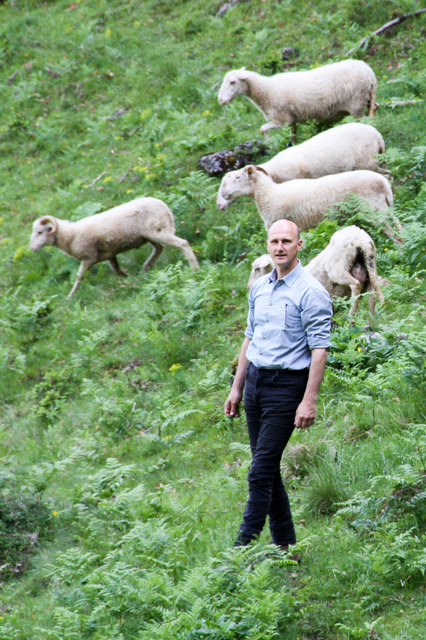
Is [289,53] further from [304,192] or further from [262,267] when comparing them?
[262,267]

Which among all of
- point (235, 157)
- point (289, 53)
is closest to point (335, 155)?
point (235, 157)

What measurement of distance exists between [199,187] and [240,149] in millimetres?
1130

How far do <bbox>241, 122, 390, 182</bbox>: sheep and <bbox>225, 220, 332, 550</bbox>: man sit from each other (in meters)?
6.20

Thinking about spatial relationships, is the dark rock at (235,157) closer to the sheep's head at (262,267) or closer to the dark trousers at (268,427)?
the sheep's head at (262,267)

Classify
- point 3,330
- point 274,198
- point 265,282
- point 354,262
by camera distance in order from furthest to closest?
point 3,330
point 274,198
point 354,262
point 265,282

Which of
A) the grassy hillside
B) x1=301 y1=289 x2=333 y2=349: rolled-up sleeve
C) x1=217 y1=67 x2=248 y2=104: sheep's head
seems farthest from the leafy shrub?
x1=217 y1=67 x2=248 y2=104: sheep's head

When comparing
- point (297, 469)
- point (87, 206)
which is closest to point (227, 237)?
point (87, 206)

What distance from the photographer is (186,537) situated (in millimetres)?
5703

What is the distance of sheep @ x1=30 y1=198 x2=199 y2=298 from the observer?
11508 millimetres

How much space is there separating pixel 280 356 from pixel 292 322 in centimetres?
23

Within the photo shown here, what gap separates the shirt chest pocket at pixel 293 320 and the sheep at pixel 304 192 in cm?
481

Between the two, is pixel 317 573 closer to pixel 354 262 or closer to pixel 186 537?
pixel 186 537

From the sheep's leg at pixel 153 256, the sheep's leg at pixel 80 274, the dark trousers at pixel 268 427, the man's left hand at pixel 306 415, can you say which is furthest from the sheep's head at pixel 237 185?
the man's left hand at pixel 306 415

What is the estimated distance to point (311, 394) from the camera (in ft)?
14.0
